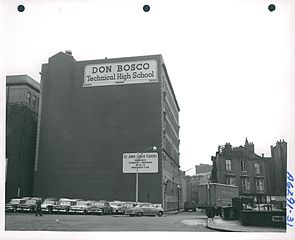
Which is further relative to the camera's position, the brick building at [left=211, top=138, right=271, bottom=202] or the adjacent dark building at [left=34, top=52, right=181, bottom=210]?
the adjacent dark building at [left=34, top=52, right=181, bottom=210]

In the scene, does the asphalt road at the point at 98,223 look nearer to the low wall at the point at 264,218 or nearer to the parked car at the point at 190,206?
the low wall at the point at 264,218

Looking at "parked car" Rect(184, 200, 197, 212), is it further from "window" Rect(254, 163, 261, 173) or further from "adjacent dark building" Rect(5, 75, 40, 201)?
"adjacent dark building" Rect(5, 75, 40, 201)

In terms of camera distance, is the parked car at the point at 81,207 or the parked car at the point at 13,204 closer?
the parked car at the point at 13,204

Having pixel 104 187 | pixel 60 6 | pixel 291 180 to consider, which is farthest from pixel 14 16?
pixel 291 180

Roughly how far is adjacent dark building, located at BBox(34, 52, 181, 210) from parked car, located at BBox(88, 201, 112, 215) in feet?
0.77

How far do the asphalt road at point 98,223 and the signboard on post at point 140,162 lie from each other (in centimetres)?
114

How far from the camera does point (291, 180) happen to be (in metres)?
6.37

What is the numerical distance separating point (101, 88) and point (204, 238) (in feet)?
13.7

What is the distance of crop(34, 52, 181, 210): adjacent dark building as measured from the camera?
832 cm

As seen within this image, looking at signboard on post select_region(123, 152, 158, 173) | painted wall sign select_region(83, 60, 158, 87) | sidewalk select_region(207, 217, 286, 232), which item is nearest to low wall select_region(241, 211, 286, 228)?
sidewalk select_region(207, 217, 286, 232)

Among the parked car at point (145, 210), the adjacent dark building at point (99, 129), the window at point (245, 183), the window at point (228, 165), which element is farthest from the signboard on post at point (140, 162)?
the window at point (245, 183)

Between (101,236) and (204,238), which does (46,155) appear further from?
(204,238)

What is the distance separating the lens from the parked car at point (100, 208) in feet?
26.8

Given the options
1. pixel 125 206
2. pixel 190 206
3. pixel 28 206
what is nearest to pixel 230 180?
pixel 190 206
